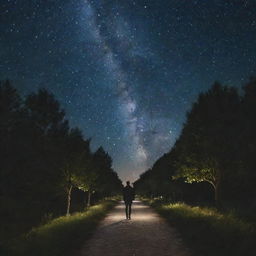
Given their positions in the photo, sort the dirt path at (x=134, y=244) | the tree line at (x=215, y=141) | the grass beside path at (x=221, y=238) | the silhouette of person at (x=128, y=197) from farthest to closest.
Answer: the tree line at (x=215, y=141)
the silhouette of person at (x=128, y=197)
the dirt path at (x=134, y=244)
the grass beside path at (x=221, y=238)

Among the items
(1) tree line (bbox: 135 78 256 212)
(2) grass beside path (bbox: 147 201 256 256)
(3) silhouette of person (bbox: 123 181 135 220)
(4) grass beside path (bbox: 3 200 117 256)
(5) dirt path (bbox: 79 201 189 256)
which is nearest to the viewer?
(4) grass beside path (bbox: 3 200 117 256)

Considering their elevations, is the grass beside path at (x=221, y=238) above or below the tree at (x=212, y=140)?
below

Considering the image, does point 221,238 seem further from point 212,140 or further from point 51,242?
point 212,140

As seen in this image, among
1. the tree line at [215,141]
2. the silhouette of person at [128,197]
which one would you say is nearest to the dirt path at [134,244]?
the silhouette of person at [128,197]

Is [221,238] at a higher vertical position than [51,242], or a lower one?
higher

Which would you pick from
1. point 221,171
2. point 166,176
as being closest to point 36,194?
point 166,176

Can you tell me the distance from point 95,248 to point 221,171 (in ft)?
52.1

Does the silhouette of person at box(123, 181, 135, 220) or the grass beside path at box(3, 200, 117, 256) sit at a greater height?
the silhouette of person at box(123, 181, 135, 220)

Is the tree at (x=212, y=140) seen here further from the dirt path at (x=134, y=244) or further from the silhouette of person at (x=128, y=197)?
the dirt path at (x=134, y=244)

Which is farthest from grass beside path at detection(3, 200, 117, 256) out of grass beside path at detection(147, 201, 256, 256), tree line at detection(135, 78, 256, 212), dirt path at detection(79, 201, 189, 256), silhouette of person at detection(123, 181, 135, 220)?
tree line at detection(135, 78, 256, 212)

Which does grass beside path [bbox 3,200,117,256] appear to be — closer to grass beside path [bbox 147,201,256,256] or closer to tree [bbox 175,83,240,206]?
grass beside path [bbox 147,201,256,256]

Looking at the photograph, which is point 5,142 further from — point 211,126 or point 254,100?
point 254,100

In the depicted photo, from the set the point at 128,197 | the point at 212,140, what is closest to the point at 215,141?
the point at 212,140

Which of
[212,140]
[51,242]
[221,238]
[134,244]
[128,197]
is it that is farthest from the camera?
[212,140]
